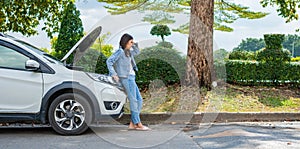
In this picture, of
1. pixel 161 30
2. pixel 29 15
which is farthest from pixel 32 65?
pixel 161 30

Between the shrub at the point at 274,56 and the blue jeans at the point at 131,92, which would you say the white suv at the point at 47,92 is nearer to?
the blue jeans at the point at 131,92

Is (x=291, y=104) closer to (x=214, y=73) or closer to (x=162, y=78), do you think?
(x=214, y=73)

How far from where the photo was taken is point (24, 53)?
6.40 metres

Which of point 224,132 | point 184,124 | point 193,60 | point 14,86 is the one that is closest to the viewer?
point 14,86

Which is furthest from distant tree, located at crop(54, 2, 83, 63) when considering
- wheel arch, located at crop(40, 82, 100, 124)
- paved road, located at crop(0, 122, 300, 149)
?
wheel arch, located at crop(40, 82, 100, 124)

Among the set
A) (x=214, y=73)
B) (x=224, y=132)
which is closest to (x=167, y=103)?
(x=214, y=73)

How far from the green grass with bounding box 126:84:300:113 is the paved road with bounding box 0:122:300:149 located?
1.12 meters

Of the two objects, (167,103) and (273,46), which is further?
(273,46)

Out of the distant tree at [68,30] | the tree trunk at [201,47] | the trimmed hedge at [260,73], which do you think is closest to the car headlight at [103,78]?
the tree trunk at [201,47]

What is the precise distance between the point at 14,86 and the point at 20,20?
6230 mm

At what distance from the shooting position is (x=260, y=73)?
36.1 feet

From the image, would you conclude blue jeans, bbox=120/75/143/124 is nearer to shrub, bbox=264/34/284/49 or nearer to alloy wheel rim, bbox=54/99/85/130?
alloy wheel rim, bbox=54/99/85/130

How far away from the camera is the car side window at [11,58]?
20.8 feet

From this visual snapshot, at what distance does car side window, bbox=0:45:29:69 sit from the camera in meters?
6.34
